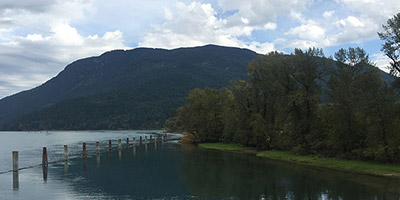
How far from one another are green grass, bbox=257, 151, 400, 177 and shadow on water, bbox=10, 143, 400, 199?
2.76 meters

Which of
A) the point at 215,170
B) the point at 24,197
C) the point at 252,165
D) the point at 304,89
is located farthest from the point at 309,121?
the point at 24,197

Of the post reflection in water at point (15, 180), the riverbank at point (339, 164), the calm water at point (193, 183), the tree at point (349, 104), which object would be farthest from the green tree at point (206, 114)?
the post reflection in water at point (15, 180)

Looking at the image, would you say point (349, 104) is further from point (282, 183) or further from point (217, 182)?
point (217, 182)

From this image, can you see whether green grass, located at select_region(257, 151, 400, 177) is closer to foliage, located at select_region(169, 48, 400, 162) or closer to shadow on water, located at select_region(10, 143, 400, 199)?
foliage, located at select_region(169, 48, 400, 162)

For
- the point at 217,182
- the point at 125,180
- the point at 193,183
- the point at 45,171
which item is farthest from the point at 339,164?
the point at 45,171

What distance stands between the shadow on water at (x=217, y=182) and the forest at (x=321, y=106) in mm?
7746

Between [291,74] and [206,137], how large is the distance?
4101cm

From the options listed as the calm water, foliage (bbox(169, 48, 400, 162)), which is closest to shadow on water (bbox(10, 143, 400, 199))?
the calm water

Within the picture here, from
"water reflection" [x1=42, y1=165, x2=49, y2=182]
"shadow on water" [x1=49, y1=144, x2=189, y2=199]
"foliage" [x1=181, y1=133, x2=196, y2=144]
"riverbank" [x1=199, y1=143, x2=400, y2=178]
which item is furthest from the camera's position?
"foliage" [x1=181, y1=133, x2=196, y2=144]

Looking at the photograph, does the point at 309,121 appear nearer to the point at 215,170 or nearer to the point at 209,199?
the point at 215,170

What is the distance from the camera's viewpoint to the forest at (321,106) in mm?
43281

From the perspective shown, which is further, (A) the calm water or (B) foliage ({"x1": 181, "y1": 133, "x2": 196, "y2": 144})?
(B) foliage ({"x1": 181, "y1": 133, "x2": 196, "y2": 144})

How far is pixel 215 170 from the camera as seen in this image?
43.3 metres

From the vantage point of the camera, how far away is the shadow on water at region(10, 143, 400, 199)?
28625 millimetres
